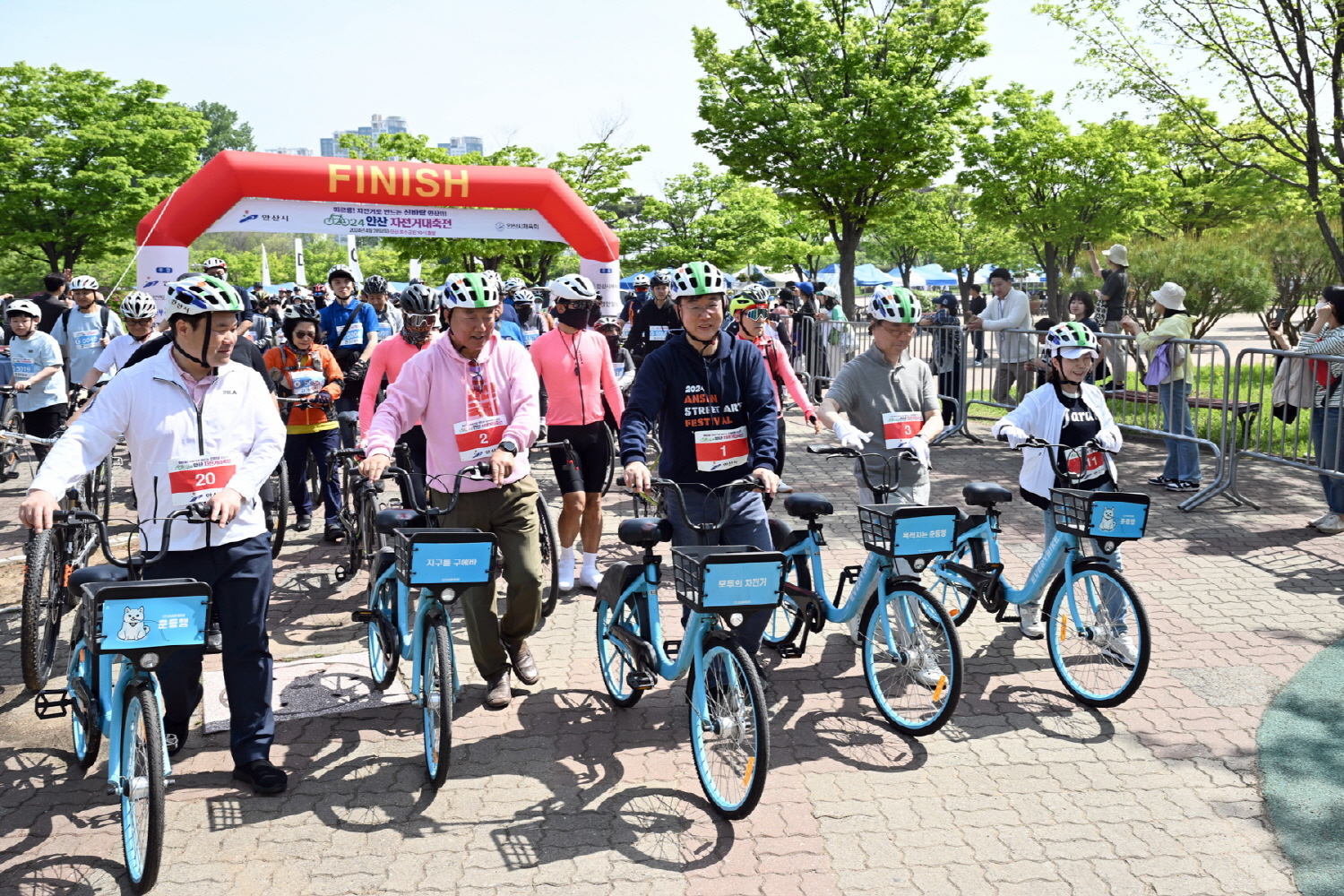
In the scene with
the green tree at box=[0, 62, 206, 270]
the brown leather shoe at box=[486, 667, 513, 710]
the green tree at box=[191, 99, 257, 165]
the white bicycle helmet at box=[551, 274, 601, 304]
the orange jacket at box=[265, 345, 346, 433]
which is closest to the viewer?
the brown leather shoe at box=[486, 667, 513, 710]

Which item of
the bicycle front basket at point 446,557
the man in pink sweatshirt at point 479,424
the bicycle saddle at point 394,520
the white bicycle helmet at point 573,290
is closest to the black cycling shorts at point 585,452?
the white bicycle helmet at point 573,290

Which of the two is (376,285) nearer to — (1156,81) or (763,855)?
(763,855)

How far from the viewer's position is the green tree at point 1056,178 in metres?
27.1

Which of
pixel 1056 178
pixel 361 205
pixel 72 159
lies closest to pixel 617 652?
pixel 361 205

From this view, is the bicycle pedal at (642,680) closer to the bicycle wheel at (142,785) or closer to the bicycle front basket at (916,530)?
the bicycle front basket at (916,530)

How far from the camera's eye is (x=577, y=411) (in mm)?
7508

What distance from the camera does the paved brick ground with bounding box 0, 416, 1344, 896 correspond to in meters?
3.95

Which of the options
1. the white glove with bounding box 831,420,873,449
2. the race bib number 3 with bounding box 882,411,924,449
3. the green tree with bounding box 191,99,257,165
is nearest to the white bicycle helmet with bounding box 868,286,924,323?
the race bib number 3 with bounding box 882,411,924,449

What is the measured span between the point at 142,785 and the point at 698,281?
2897mm

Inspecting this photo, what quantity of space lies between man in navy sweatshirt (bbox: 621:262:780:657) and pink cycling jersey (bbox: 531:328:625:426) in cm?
238

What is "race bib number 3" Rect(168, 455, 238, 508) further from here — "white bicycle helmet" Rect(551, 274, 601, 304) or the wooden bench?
the wooden bench

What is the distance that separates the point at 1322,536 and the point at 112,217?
35.4m

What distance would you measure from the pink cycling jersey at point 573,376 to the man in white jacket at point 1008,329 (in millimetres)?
6957

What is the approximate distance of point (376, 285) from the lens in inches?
423
